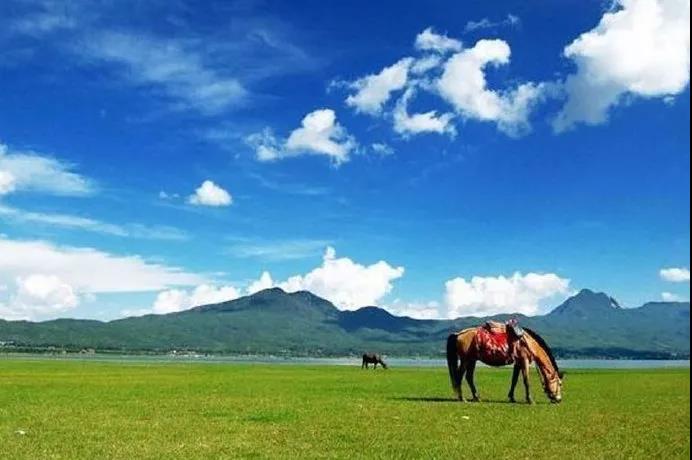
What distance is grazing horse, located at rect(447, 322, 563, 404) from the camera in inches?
1323

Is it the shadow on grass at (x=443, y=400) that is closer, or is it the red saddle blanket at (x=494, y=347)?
the shadow on grass at (x=443, y=400)

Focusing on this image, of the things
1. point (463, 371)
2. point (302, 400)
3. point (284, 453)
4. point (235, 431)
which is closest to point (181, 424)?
point (235, 431)

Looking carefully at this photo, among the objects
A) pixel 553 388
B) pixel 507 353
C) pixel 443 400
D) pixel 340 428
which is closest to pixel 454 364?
pixel 443 400

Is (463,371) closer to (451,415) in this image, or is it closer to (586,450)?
(451,415)

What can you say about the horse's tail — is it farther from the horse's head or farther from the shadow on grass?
the horse's head

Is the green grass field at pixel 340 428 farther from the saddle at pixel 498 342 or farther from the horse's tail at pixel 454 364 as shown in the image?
the saddle at pixel 498 342

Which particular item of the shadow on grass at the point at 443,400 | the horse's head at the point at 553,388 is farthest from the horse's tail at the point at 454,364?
the horse's head at the point at 553,388

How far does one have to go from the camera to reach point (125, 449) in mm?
18328

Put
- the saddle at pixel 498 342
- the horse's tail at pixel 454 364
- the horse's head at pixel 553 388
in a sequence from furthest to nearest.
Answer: the horse's tail at pixel 454 364, the saddle at pixel 498 342, the horse's head at pixel 553 388

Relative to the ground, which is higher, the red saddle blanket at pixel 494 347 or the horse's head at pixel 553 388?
the red saddle blanket at pixel 494 347

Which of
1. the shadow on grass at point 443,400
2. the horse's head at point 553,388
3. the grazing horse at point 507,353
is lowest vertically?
the shadow on grass at point 443,400

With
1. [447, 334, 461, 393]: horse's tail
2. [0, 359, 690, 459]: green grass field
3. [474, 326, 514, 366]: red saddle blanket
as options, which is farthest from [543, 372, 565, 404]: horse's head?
[447, 334, 461, 393]: horse's tail

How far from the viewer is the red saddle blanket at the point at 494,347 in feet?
112

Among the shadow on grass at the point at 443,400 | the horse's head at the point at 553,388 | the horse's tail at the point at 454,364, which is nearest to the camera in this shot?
the horse's head at the point at 553,388
